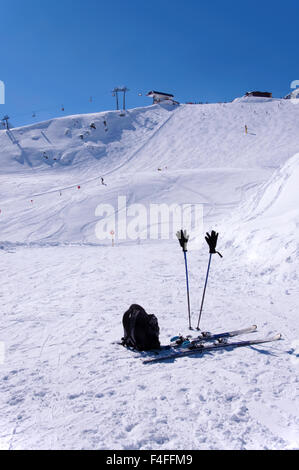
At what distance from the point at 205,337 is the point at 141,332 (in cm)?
119

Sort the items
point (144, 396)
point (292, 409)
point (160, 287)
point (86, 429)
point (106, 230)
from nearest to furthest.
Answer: point (86, 429) < point (292, 409) < point (144, 396) < point (160, 287) < point (106, 230)

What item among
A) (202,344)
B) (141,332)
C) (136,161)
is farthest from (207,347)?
(136,161)

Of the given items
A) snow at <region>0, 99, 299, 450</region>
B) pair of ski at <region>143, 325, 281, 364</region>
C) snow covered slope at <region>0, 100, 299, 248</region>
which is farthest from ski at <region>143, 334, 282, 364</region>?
snow covered slope at <region>0, 100, 299, 248</region>

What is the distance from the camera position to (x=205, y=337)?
539cm

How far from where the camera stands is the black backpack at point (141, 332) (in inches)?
197

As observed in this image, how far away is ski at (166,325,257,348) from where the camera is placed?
518 centimetres

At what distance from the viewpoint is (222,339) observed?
209 inches

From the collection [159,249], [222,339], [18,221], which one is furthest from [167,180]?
[222,339]

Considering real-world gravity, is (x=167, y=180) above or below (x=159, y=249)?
above

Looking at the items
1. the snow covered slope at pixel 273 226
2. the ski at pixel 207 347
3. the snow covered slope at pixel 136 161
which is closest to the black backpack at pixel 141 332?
the ski at pixel 207 347

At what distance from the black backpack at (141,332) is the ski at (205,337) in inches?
14.1

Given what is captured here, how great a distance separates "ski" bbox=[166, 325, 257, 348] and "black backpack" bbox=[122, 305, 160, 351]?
357 mm

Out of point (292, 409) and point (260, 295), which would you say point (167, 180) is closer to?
point (260, 295)
